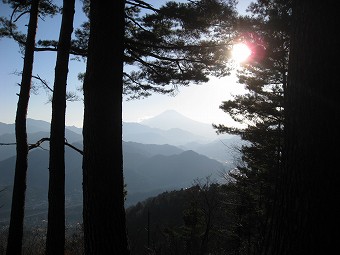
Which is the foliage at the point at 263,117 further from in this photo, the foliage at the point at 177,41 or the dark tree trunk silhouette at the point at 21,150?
the dark tree trunk silhouette at the point at 21,150

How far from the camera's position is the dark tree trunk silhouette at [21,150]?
6211mm

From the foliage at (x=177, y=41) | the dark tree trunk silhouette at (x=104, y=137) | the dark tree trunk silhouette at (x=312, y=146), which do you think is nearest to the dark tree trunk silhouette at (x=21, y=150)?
the foliage at (x=177, y=41)

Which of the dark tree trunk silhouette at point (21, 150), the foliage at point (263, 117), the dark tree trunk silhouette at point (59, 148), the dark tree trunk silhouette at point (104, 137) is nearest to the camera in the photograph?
the dark tree trunk silhouette at point (104, 137)

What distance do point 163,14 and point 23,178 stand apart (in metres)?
4.36

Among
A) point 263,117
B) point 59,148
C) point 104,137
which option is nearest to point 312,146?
point 104,137

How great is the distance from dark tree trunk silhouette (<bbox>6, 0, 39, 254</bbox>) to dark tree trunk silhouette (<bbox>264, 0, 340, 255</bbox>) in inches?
226

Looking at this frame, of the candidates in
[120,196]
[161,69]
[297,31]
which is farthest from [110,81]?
[161,69]

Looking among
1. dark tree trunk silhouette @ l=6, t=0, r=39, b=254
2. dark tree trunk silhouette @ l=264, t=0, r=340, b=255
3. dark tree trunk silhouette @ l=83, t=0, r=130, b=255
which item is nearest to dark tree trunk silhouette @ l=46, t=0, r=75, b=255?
dark tree trunk silhouette @ l=6, t=0, r=39, b=254

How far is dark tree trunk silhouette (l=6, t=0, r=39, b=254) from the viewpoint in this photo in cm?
621

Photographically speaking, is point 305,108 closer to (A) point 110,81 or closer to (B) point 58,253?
(A) point 110,81

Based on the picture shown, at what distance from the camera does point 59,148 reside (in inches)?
231

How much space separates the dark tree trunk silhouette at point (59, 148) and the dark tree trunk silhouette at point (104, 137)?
3214mm

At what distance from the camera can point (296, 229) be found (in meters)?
1.80

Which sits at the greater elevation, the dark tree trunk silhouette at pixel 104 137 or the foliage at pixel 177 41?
the foliage at pixel 177 41
